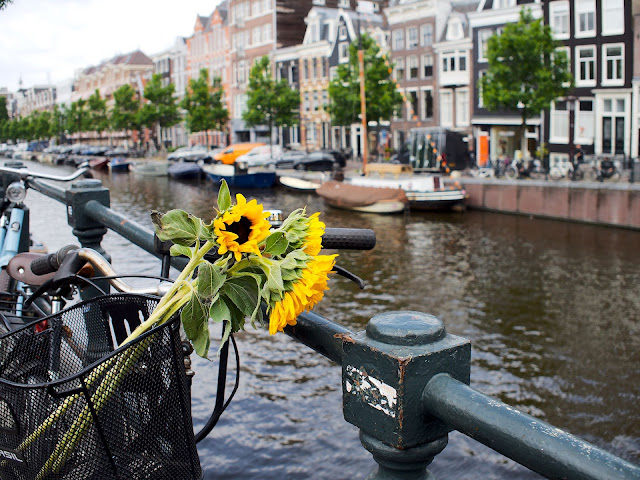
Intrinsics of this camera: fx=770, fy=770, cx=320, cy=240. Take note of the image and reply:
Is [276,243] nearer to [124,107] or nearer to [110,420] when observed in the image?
[110,420]

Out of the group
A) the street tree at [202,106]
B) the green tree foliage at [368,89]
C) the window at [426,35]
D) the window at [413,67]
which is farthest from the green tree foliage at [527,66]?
the street tree at [202,106]

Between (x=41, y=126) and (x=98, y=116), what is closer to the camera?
(x=98, y=116)

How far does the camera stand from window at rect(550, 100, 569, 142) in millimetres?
31844

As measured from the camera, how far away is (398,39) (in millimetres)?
42188

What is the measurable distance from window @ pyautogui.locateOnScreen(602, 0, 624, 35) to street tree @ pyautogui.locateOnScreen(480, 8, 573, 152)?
11.9ft

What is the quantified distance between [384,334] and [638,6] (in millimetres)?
31399

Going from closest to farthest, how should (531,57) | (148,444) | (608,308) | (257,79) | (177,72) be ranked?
1. (148,444)
2. (608,308)
3. (531,57)
4. (257,79)
5. (177,72)

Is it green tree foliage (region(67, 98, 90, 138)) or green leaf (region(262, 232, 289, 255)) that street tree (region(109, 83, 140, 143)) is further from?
green leaf (region(262, 232, 289, 255))

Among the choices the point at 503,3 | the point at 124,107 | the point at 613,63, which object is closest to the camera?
the point at 613,63

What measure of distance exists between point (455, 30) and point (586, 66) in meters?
9.59

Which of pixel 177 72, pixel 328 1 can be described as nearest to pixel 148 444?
pixel 328 1

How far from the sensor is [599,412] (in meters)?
8.54

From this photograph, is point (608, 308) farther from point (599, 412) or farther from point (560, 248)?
point (560, 248)

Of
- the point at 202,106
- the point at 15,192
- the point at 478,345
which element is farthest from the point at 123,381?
the point at 202,106
